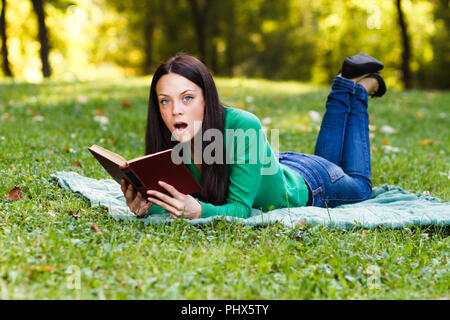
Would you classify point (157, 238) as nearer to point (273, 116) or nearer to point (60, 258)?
point (60, 258)

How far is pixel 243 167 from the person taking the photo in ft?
8.98

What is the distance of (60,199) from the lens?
3.03 m

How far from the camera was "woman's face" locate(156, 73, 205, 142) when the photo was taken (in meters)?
2.64

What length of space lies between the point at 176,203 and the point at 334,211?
1134 mm

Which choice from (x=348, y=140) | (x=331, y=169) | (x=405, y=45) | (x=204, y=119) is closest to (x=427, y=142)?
(x=348, y=140)

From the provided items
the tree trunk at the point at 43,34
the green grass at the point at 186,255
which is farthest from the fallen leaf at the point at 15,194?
the tree trunk at the point at 43,34

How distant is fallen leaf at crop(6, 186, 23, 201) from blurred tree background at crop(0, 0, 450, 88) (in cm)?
1122

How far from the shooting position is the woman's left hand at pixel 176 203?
8.31 ft

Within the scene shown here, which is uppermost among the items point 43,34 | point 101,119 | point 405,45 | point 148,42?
point 148,42

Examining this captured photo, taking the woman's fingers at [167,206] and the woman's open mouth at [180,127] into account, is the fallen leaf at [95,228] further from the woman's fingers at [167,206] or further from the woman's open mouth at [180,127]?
the woman's open mouth at [180,127]

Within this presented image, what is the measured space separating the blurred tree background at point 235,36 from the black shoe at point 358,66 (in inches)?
434

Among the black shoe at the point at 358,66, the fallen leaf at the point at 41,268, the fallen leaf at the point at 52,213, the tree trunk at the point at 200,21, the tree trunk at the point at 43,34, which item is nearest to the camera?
the fallen leaf at the point at 41,268

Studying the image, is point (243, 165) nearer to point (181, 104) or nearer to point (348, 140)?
point (181, 104)

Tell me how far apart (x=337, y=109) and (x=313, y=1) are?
79.3 feet
